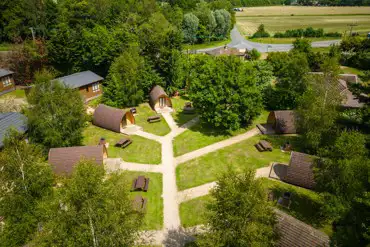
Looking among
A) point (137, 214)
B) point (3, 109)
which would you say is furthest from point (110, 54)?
point (137, 214)

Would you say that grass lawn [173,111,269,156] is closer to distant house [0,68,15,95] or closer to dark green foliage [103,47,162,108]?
dark green foliage [103,47,162,108]

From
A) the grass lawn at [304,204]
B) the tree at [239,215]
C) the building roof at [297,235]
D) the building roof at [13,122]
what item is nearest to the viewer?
the tree at [239,215]

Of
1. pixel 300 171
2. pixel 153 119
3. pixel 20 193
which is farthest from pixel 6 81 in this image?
pixel 300 171

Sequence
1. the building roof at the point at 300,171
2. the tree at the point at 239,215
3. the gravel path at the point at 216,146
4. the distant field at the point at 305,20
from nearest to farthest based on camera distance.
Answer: the tree at the point at 239,215
the building roof at the point at 300,171
the gravel path at the point at 216,146
the distant field at the point at 305,20

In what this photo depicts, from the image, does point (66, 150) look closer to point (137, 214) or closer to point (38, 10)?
point (137, 214)

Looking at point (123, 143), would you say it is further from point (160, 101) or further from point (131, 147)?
point (160, 101)

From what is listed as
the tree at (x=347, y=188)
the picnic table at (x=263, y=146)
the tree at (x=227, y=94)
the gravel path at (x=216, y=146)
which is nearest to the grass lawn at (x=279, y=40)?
the tree at (x=227, y=94)

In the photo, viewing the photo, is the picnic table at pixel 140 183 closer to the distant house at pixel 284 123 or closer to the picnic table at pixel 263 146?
the picnic table at pixel 263 146
